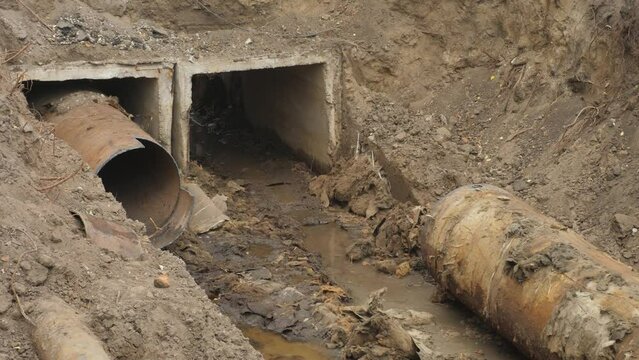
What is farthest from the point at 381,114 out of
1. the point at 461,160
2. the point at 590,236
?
the point at 590,236

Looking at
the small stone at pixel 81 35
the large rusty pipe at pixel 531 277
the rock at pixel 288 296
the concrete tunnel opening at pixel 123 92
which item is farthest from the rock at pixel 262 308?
the small stone at pixel 81 35

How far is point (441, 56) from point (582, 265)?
5.79m

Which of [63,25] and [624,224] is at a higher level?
[63,25]

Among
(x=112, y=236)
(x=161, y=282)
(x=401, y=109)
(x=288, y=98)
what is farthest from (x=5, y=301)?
(x=288, y=98)

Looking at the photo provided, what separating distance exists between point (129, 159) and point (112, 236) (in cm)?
407

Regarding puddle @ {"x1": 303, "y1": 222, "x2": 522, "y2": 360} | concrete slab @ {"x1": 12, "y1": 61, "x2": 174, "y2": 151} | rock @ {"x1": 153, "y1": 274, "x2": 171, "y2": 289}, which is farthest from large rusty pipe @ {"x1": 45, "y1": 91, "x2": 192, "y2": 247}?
rock @ {"x1": 153, "y1": 274, "x2": 171, "y2": 289}

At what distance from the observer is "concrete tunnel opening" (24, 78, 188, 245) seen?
398 inches

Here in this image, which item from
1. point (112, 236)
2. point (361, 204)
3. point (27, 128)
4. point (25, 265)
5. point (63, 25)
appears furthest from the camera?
point (361, 204)

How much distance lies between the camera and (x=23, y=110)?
30.4 ft

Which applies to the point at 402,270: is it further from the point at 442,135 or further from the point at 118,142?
the point at 118,142

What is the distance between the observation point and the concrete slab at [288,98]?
1202cm

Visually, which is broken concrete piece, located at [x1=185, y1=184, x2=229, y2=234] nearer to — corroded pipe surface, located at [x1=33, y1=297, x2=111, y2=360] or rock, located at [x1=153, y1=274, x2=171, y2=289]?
rock, located at [x1=153, y1=274, x2=171, y2=289]

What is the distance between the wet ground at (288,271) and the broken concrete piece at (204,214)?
112mm

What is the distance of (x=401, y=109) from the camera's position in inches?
503
